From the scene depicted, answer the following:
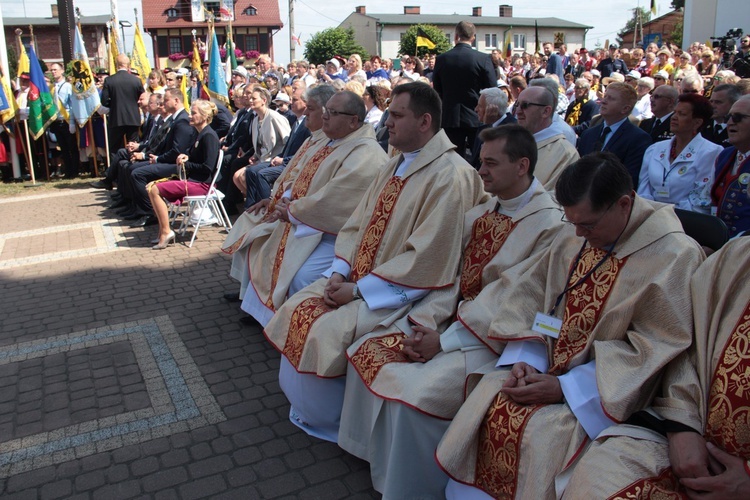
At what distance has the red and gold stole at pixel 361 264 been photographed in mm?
3604

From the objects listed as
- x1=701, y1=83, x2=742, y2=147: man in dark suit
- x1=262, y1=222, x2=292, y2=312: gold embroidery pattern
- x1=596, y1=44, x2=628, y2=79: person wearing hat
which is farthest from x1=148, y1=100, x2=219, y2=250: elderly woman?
x1=596, y1=44, x2=628, y2=79: person wearing hat

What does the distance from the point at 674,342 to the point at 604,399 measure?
0.34 m

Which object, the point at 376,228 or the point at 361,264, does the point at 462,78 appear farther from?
the point at 361,264

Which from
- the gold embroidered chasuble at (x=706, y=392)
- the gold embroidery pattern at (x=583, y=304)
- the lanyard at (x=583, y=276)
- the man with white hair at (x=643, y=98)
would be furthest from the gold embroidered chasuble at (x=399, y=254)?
the man with white hair at (x=643, y=98)

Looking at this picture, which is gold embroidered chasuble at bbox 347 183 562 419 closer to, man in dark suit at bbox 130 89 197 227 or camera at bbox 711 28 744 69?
man in dark suit at bbox 130 89 197 227

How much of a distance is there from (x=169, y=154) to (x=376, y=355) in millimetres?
5953

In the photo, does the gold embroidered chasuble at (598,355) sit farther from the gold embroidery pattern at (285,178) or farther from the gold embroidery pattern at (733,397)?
the gold embroidery pattern at (285,178)

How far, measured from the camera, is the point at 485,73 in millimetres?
7203

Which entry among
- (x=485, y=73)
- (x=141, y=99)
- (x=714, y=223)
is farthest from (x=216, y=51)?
(x=714, y=223)

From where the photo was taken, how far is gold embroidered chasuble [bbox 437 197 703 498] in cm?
240

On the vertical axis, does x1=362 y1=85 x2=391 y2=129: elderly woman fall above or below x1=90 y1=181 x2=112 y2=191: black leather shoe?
above

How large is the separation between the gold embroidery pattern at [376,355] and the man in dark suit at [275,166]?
4499 mm

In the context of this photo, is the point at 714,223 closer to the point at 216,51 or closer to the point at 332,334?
the point at 332,334

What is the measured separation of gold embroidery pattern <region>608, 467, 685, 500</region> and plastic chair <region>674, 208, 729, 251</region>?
135 centimetres
